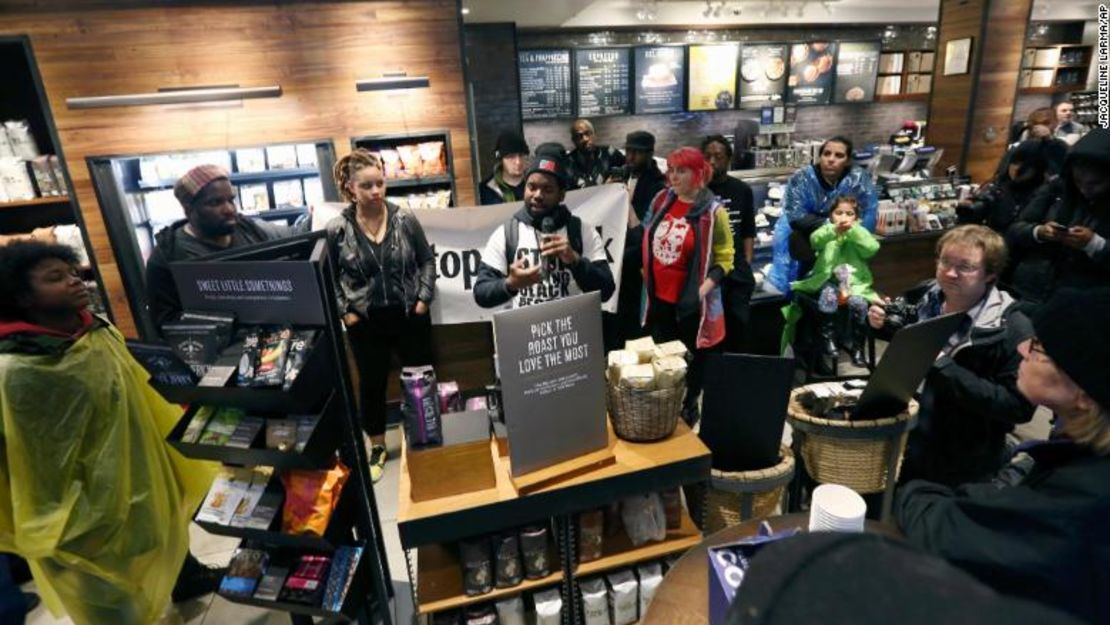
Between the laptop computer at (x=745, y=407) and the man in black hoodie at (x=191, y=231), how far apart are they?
7.22 ft

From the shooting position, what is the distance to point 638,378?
1.89m

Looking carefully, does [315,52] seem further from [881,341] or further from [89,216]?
[881,341]

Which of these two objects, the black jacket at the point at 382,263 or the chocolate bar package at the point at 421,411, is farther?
the black jacket at the point at 382,263

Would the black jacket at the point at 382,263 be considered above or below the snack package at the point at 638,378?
above

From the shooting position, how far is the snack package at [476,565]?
6.51 feet

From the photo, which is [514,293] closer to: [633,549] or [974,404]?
[633,549]

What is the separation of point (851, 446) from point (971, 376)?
476 millimetres

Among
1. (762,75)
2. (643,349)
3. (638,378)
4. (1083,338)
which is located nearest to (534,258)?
(643,349)

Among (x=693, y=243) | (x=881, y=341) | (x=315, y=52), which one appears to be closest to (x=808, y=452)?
(x=693, y=243)

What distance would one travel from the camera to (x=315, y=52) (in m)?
4.29

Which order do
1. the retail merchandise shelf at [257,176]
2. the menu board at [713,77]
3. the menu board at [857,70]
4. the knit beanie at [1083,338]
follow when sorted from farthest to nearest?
the menu board at [857,70] → the menu board at [713,77] → the retail merchandise shelf at [257,176] → the knit beanie at [1083,338]

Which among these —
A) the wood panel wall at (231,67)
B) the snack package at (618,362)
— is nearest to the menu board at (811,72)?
the wood panel wall at (231,67)

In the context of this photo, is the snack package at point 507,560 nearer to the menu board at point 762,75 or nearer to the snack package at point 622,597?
the snack package at point 622,597

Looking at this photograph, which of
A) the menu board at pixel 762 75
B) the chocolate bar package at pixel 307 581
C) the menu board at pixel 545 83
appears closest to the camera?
the chocolate bar package at pixel 307 581
